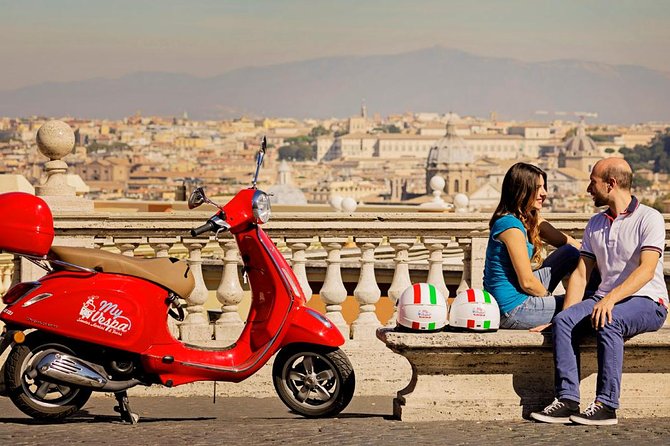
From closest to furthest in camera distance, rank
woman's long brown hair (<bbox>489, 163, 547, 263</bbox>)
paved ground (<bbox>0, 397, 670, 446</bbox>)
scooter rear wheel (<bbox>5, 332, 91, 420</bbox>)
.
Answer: paved ground (<bbox>0, 397, 670, 446</bbox>) < scooter rear wheel (<bbox>5, 332, 91, 420</bbox>) < woman's long brown hair (<bbox>489, 163, 547, 263</bbox>)

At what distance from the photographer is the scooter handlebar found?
17.2 ft

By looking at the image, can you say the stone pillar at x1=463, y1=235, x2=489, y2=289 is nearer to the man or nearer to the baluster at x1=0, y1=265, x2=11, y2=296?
the man

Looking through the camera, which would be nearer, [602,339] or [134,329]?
[602,339]

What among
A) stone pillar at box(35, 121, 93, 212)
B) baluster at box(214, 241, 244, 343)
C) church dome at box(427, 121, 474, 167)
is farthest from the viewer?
church dome at box(427, 121, 474, 167)

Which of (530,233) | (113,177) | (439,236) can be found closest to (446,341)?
(530,233)

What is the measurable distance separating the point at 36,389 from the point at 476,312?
154cm

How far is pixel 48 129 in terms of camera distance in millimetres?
7238

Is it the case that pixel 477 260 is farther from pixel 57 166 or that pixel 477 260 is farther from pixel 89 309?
pixel 89 309

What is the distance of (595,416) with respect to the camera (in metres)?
5.19

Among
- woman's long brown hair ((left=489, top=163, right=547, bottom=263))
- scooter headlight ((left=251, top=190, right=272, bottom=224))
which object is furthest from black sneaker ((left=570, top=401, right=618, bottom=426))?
scooter headlight ((left=251, top=190, right=272, bottom=224))

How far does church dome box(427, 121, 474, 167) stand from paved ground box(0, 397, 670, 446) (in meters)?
123

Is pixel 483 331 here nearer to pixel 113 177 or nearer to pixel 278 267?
pixel 278 267

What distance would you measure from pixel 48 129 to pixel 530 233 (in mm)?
2622

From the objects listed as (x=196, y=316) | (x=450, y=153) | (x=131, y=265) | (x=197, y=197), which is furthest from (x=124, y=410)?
(x=450, y=153)
